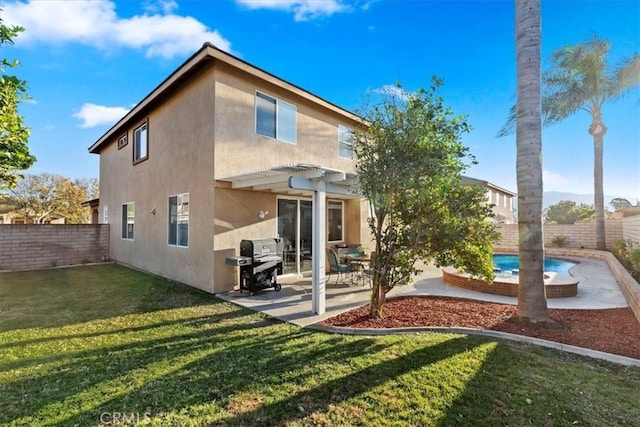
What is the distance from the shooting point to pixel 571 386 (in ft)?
12.2

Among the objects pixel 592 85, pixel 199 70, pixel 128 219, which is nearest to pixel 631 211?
pixel 592 85

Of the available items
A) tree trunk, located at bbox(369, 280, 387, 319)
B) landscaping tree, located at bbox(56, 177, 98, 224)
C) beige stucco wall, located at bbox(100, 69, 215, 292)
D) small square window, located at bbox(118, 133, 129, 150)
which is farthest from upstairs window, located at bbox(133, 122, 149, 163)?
landscaping tree, located at bbox(56, 177, 98, 224)

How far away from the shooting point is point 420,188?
5.72m

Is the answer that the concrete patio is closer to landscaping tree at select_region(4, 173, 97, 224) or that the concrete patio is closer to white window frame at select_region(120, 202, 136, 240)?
white window frame at select_region(120, 202, 136, 240)

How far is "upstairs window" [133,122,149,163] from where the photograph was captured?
13205 mm

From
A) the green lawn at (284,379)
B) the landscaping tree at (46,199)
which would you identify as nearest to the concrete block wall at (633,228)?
the green lawn at (284,379)

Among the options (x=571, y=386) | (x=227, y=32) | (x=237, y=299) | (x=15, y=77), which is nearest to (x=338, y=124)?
(x=227, y=32)

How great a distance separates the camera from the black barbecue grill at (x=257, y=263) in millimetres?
8688

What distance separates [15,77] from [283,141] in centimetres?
737

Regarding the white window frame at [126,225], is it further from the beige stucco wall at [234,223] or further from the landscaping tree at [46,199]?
the landscaping tree at [46,199]

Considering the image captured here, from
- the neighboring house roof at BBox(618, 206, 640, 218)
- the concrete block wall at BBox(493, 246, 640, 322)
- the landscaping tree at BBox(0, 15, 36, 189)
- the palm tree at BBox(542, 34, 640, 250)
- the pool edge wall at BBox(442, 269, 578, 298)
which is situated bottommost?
the pool edge wall at BBox(442, 269, 578, 298)

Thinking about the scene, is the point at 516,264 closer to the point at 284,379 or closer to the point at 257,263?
the point at 257,263

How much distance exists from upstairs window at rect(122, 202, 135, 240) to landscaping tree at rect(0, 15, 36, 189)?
34.1 feet

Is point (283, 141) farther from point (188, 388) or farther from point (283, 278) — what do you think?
point (188, 388)
